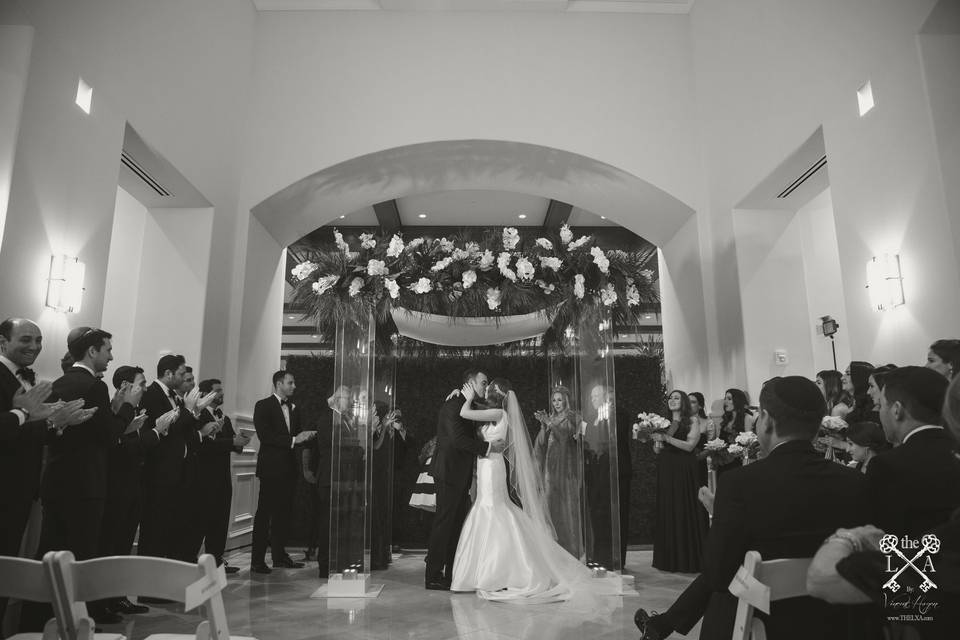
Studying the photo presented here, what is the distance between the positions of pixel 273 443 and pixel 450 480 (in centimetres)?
175

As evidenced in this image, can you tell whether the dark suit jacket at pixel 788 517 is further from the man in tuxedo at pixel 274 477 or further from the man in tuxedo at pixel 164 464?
the man in tuxedo at pixel 274 477

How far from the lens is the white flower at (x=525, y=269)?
18.7ft

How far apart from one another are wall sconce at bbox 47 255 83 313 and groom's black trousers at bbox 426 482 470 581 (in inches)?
118

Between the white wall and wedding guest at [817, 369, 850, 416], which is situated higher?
the white wall

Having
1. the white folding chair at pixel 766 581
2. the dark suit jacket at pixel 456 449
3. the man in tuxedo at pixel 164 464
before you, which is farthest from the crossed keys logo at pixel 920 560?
the man in tuxedo at pixel 164 464

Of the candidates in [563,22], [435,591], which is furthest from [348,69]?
[435,591]

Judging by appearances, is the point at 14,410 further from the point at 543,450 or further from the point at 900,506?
the point at 543,450

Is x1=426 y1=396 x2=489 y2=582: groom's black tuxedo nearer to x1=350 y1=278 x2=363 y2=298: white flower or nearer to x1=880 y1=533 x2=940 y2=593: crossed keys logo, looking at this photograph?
x1=350 y1=278 x2=363 y2=298: white flower

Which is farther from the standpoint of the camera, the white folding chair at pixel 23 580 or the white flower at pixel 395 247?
the white flower at pixel 395 247

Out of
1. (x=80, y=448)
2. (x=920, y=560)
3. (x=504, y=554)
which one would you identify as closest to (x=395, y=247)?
(x=504, y=554)

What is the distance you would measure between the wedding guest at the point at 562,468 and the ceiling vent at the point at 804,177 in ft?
9.57

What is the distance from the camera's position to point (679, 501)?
621 cm

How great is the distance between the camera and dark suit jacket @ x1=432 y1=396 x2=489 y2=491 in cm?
548

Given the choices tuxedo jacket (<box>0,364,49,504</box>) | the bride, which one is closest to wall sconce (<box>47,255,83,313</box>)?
tuxedo jacket (<box>0,364,49,504</box>)
